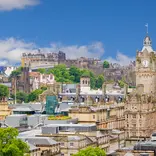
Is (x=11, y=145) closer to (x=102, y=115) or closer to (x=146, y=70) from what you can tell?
(x=102, y=115)

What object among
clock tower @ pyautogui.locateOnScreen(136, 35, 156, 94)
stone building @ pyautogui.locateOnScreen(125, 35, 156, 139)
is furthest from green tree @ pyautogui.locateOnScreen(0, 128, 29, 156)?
clock tower @ pyautogui.locateOnScreen(136, 35, 156, 94)

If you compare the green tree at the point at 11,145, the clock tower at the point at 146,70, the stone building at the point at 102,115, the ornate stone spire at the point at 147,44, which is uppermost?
the ornate stone spire at the point at 147,44

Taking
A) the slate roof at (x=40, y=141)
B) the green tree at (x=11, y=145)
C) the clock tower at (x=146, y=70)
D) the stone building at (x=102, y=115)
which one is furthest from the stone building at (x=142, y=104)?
the green tree at (x=11, y=145)

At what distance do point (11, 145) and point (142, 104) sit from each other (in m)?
62.6

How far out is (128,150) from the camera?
97875mm

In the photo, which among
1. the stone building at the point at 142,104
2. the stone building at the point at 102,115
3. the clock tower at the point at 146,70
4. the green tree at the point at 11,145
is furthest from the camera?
the clock tower at the point at 146,70

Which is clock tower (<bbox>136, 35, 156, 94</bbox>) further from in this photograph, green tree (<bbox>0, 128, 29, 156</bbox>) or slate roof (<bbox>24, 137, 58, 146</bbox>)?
green tree (<bbox>0, 128, 29, 156</bbox>)

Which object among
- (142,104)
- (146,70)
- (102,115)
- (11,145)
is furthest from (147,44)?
(11,145)

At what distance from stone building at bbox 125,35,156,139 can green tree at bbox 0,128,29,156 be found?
172 feet

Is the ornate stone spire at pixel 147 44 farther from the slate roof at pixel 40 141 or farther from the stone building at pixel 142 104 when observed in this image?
the slate roof at pixel 40 141

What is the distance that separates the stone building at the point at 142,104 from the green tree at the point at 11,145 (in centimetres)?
5255

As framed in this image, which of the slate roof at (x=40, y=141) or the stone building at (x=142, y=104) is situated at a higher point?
the stone building at (x=142, y=104)

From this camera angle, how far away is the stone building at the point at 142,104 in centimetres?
14475

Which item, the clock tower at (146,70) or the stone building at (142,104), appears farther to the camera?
the clock tower at (146,70)
